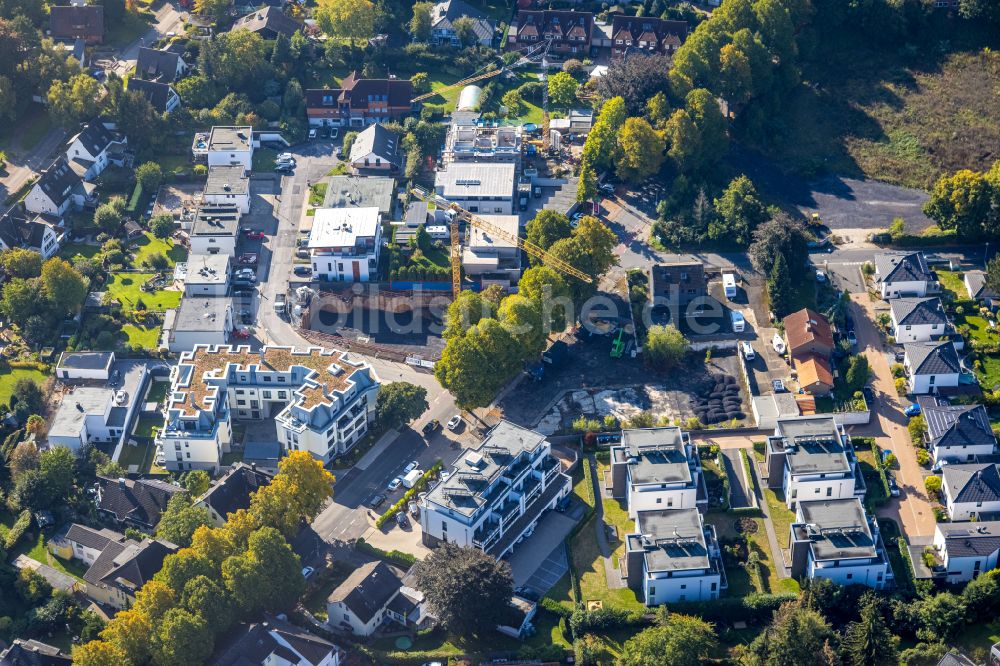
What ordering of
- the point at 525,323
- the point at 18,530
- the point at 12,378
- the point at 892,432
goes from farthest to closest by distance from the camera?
the point at 12,378 → the point at 525,323 → the point at 892,432 → the point at 18,530

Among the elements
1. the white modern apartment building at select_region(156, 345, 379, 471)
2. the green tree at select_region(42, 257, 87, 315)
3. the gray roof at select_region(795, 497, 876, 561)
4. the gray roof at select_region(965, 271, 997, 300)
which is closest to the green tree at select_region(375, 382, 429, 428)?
the white modern apartment building at select_region(156, 345, 379, 471)

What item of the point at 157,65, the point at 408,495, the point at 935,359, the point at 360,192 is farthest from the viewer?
the point at 157,65

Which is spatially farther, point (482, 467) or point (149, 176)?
point (149, 176)

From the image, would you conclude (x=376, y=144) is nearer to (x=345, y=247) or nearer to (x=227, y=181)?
(x=227, y=181)

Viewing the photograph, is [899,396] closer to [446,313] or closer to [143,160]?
[446,313]

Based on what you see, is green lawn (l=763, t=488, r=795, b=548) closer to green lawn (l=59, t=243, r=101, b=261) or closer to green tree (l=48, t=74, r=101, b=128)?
green lawn (l=59, t=243, r=101, b=261)

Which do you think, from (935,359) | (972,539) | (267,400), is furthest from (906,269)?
(267,400)

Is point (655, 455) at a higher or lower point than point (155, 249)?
higher
